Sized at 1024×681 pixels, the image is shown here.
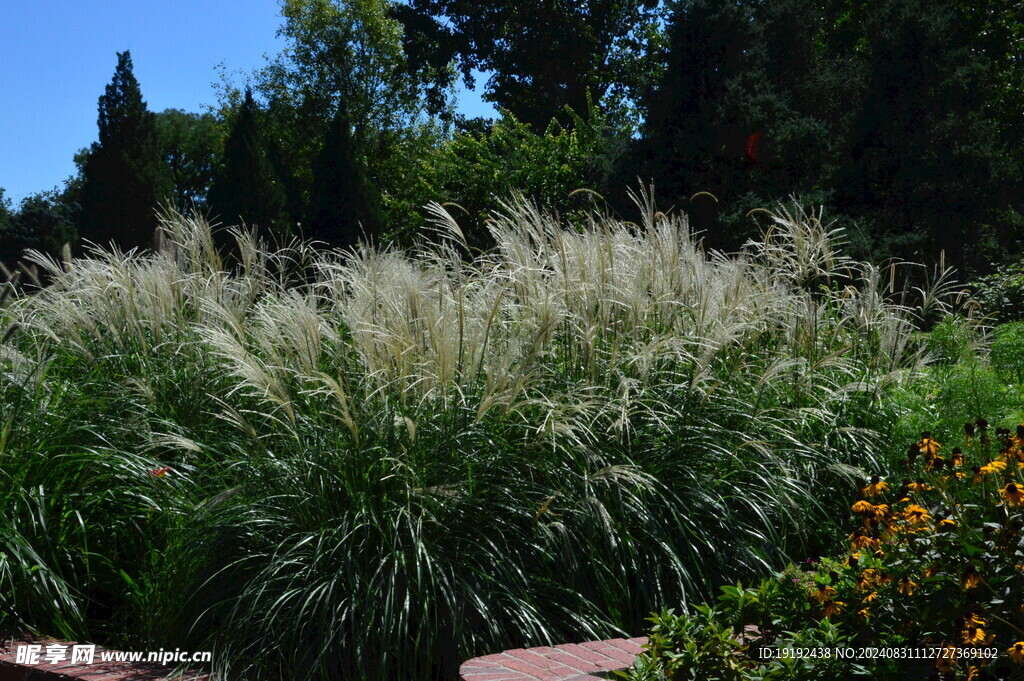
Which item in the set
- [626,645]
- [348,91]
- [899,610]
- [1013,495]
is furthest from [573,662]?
[348,91]

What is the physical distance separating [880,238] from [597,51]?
18.0 m

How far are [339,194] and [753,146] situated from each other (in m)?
10.5

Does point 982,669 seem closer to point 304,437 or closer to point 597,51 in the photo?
point 304,437

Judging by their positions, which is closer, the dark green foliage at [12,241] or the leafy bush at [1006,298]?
the leafy bush at [1006,298]

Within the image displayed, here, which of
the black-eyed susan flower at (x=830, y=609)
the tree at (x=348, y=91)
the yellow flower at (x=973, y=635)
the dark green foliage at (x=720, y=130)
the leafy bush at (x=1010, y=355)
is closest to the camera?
the yellow flower at (x=973, y=635)

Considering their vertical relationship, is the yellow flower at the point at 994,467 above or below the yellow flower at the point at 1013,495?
above

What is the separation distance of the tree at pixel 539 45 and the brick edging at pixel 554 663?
28066 millimetres

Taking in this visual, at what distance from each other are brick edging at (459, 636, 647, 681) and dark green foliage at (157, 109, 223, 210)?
47.7m

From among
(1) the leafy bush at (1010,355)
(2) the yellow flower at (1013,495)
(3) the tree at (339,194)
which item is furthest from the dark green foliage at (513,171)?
(2) the yellow flower at (1013,495)

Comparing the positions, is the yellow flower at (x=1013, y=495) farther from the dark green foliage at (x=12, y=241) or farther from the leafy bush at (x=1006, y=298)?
the dark green foliage at (x=12, y=241)

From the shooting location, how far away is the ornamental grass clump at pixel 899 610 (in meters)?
2.97

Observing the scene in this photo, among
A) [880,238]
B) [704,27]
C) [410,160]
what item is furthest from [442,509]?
[410,160]

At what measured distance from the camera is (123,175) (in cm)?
3102

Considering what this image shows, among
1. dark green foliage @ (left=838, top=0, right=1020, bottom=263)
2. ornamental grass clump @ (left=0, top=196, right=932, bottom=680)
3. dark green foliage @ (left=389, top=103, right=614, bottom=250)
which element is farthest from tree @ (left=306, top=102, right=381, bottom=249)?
ornamental grass clump @ (left=0, top=196, right=932, bottom=680)
